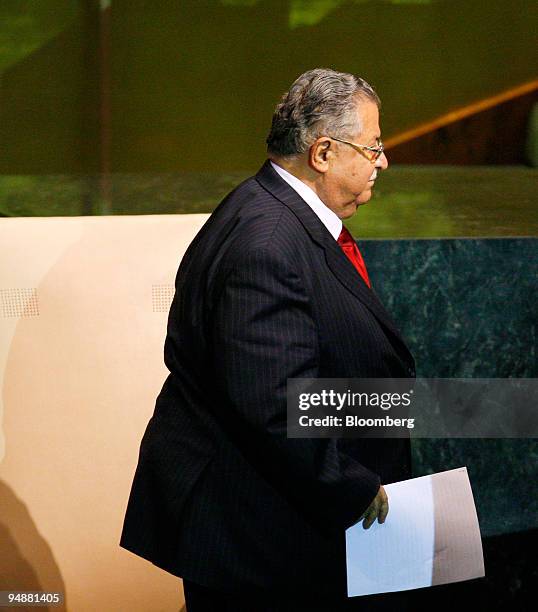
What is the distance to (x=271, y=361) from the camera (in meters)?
1.37

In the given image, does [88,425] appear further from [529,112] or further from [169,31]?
[529,112]

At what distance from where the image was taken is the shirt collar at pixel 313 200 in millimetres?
1560

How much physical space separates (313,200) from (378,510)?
1.78ft

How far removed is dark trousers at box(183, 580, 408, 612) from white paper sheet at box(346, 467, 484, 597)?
102 millimetres

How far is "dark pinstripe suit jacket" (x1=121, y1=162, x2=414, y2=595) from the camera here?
4.52ft

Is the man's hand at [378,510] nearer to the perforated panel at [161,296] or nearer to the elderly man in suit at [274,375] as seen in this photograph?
the elderly man in suit at [274,375]

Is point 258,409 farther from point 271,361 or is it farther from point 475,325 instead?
point 475,325

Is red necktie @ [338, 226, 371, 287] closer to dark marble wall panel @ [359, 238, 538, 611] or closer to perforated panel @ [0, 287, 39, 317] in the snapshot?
dark marble wall panel @ [359, 238, 538, 611]

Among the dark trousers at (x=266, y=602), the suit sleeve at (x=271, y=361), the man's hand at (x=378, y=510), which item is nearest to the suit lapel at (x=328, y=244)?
the suit sleeve at (x=271, y=361)

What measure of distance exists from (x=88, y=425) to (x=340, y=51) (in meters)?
1.35

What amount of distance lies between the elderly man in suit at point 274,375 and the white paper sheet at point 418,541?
0.04 metres

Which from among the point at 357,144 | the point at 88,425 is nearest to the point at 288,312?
the point at 357,144

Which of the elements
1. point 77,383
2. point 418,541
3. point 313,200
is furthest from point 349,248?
point 77,383

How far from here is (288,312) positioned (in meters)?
1.38
